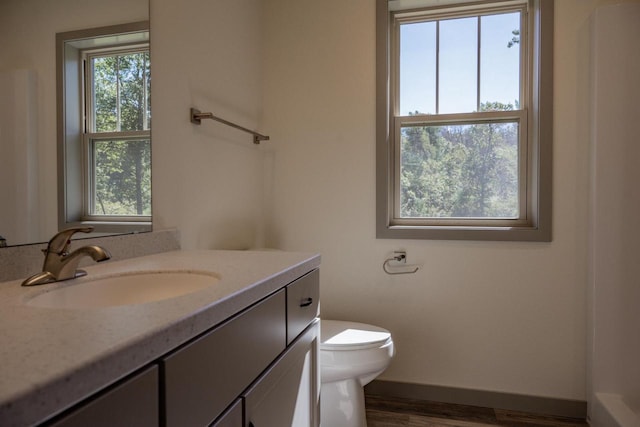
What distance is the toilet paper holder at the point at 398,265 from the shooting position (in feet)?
6.81

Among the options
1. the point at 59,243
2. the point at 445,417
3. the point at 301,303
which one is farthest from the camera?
the point at 445,417

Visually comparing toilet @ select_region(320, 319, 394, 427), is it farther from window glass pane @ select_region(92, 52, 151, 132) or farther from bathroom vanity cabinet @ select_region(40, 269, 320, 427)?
window glass pane @ select_region(92, 52, 151, 132)

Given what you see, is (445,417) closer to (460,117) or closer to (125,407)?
(460,117)

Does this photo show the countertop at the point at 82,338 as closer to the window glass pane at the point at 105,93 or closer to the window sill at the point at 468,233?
the window glass pane at the point at 105,93

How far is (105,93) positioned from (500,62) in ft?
6.37

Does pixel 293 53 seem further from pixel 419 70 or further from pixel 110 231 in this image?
pixel 110 231

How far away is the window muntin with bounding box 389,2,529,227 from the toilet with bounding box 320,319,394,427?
747 millimetres

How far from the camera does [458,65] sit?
2.13 meters

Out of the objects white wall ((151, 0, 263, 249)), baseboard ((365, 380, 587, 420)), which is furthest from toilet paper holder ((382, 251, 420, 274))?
white wall ((151, 0, 263, 249))

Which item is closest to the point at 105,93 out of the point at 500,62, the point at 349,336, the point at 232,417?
the point at 232,417

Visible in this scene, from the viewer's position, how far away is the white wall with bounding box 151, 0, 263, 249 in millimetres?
1405

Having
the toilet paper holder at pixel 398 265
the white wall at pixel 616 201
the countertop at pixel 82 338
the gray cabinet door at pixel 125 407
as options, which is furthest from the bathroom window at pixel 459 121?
the gray cabinet door at pixel 125 407

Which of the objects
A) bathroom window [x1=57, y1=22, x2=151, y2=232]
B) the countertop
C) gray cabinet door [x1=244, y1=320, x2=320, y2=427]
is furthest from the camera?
bathroom window [x1=57, y1=22, x2=151, y2=232]

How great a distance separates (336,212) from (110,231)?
1266 mm
